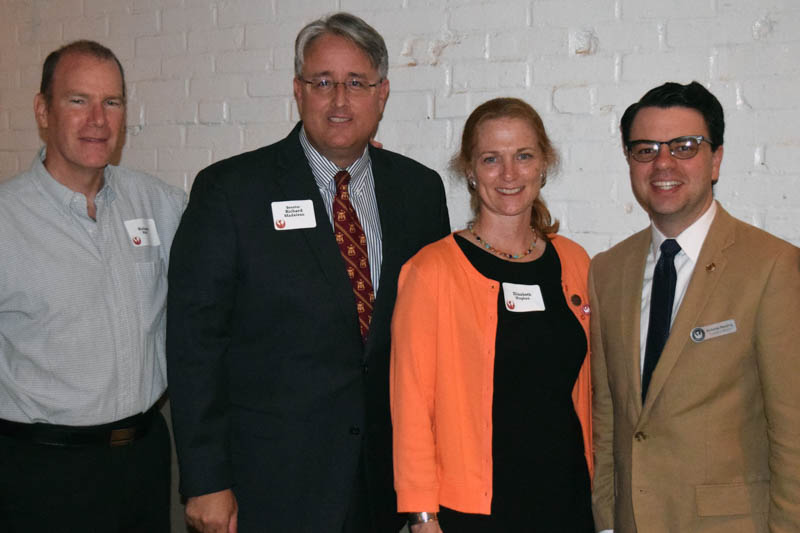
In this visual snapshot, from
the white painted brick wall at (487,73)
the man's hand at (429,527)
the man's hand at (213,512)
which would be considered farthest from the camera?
the white painted brick wall at (487,73)

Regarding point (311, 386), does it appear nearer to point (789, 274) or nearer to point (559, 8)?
point (789, 274)

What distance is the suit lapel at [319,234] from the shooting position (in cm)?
198

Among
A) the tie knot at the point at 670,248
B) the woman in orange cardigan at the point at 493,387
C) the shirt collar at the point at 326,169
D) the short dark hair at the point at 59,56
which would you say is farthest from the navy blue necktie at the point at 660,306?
the short dark hair at the point at 59,56

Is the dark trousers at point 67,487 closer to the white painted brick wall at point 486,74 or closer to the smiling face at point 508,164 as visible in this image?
the smiling face at point 508,164

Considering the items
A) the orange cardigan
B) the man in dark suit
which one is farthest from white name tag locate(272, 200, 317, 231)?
the orange cardigan

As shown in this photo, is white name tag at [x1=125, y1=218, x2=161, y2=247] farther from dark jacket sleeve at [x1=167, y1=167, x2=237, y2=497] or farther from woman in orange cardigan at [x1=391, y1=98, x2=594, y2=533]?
woman in orange cardigan at [x1=391, y1=98, x2=594, y2=533]

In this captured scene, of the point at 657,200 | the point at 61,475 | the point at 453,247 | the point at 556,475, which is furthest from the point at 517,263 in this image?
the point at 61,475

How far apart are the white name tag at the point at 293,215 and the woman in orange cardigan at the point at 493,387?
324 millimetres

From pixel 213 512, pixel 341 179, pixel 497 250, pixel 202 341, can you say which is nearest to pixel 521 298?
pixel 497 250

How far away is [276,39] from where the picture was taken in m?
2.96

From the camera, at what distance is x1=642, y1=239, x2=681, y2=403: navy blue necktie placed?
1848 mm

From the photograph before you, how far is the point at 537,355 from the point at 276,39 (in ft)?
6.07

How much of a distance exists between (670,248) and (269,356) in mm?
1171

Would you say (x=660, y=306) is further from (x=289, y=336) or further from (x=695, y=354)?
(x=289, y=336)
